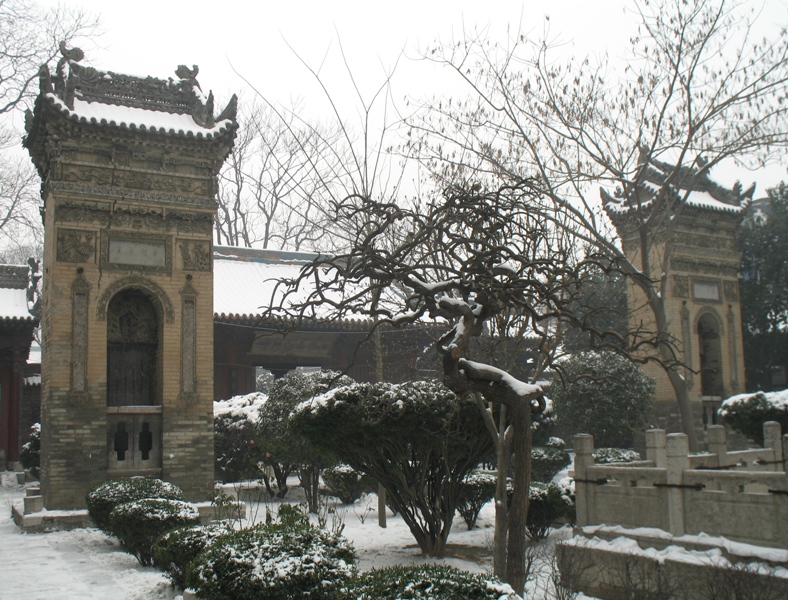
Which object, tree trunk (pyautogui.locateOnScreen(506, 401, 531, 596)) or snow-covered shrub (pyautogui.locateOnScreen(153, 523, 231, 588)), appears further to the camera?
snow-covered shrub (pyautogui.locateOnScreen(153, 523, 231, 588))

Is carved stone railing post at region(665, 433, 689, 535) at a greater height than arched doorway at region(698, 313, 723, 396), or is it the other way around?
arched doorway at region(698, 313, 723, 396)

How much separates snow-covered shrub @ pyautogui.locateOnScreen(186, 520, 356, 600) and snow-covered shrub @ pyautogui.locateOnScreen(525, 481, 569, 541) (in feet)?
15.3

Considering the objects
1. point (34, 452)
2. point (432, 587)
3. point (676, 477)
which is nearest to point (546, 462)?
point (676, 477)

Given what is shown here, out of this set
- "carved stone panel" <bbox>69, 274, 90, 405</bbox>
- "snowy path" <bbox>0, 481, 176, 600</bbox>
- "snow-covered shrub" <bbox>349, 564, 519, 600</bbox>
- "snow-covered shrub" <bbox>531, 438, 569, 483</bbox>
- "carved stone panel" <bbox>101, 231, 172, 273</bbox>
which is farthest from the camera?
"snow-covered shrub" <bbox>531, 438, 569, 483</bbox>

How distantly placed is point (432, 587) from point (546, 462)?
37.5 feet

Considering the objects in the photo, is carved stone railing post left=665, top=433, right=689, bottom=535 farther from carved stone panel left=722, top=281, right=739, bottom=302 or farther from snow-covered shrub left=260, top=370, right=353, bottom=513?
carved stone panel left=722, top=281, right=739, bottom=302

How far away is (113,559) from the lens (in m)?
10.3

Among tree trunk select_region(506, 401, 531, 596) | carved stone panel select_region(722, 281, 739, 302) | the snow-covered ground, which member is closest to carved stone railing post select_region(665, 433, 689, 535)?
the snow-covered ground

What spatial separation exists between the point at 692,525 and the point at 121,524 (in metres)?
6.70

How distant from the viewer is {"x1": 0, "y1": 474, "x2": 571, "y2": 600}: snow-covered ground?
8.51m

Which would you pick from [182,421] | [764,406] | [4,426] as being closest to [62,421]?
[182,421]

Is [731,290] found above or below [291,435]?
above

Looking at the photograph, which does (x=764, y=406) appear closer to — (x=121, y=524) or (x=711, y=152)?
(x=711, y=152)

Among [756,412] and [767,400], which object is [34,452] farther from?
[767,400]
